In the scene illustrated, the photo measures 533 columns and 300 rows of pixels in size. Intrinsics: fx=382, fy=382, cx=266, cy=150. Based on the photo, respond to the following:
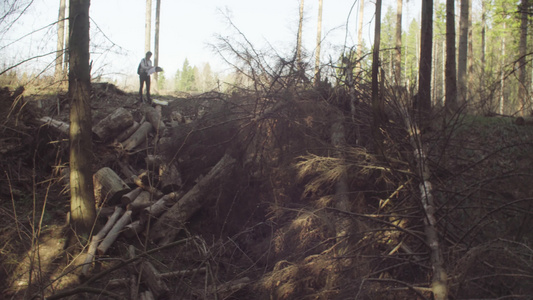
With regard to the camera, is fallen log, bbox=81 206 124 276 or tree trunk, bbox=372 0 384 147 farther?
fallen log, bbox=81 206 124 276

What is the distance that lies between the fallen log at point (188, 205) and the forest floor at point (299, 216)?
13 centimetres

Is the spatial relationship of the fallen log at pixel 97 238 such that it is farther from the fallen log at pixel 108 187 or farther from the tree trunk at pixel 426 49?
the tree trunk at pixel 426 49

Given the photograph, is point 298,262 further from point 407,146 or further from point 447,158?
point 447,158

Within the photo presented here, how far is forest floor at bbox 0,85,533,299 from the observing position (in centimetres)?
381

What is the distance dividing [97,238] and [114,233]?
0.28 m

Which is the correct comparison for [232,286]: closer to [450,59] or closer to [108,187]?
[108,187]

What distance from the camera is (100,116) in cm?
969

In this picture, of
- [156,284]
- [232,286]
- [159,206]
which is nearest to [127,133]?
[159,206]

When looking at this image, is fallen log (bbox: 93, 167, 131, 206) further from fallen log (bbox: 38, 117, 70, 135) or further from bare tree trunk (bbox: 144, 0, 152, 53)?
bare tree trunk (bbox: 144, 0, 152, 53)

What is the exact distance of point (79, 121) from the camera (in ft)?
20.6

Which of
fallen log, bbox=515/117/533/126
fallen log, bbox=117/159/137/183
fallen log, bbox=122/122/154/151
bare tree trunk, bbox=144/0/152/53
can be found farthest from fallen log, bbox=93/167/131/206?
bare tree trunk, bbox=144/0/152/53

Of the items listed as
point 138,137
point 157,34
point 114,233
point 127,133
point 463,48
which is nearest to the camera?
point 114,233

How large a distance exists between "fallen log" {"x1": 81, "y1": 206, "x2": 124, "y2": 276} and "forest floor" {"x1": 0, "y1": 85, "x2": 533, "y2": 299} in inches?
7.6

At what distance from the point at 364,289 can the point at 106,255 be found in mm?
4156
